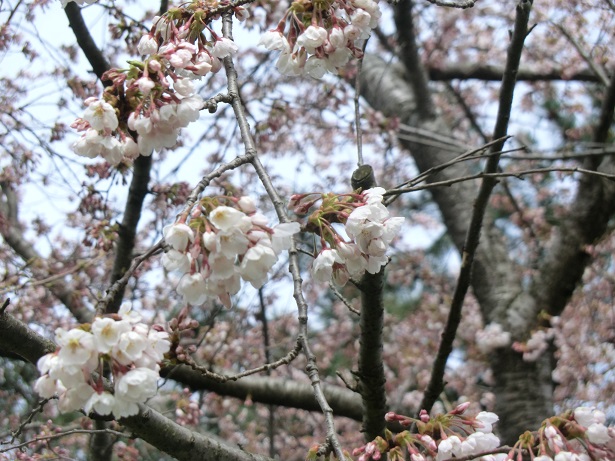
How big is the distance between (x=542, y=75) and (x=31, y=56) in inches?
169

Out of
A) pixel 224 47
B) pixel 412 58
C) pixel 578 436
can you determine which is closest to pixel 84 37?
pixel 224 47

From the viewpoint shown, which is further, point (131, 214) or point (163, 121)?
point (131, 214)

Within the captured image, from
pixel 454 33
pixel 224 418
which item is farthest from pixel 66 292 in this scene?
pixel 454 33

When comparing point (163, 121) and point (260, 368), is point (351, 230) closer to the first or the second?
point (260, 368)

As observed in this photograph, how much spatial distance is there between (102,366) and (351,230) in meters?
0.50

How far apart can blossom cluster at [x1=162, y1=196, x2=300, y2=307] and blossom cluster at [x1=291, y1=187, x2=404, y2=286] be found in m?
0.15

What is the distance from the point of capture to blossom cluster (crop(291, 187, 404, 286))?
1195mm

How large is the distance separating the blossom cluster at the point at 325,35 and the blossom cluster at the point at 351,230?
43 cm

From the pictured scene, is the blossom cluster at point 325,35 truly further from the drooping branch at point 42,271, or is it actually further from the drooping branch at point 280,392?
the drooping branch at point 42,271

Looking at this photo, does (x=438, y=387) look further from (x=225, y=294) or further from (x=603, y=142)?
(x=603, y=142)

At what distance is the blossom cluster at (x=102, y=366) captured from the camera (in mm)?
958

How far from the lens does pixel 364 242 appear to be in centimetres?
124

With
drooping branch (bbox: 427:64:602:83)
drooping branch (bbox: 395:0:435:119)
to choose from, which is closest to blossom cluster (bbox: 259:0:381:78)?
drooping branch (bbox: 395:0:435:119)

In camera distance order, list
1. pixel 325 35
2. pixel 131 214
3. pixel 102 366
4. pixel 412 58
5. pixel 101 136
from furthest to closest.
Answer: pixel 412 58 → pixel 131 214 → pixel 325 35 → pixel 101 136 → pixel 102 366
